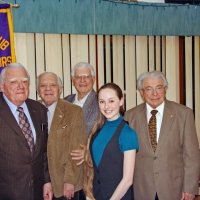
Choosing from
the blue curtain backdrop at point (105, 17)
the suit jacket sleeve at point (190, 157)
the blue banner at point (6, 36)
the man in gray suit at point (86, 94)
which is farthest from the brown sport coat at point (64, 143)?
the blue curtain backdrop at point (105, 17)

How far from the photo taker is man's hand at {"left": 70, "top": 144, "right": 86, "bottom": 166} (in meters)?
3.07

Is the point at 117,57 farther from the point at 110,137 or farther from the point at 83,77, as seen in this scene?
the point at 110,137

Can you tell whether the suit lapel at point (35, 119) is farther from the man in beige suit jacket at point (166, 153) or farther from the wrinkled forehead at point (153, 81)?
the wrinkled forehead at point (153, 81)

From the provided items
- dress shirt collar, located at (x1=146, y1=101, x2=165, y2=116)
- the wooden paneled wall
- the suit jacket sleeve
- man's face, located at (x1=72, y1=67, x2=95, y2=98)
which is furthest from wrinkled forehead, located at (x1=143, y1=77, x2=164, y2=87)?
the wooden paneled wall

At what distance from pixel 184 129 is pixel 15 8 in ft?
6.23

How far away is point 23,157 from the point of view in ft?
9.15

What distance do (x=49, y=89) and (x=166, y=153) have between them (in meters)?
1.04

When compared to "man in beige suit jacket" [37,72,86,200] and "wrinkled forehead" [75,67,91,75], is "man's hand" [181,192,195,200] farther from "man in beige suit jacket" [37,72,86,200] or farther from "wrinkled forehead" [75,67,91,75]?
"wrinkled forehead" [75,67,91,75]

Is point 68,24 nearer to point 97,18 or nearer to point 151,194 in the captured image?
point 97,18

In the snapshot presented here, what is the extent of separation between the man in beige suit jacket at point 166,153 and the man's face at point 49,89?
0.70 meters

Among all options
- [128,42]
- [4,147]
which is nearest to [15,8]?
[128,42]

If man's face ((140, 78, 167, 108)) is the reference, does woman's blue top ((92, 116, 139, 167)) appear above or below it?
below

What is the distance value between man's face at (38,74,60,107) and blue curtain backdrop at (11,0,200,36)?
0.75 meters

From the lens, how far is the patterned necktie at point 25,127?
2.84m
